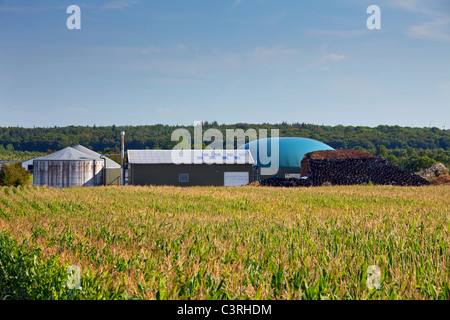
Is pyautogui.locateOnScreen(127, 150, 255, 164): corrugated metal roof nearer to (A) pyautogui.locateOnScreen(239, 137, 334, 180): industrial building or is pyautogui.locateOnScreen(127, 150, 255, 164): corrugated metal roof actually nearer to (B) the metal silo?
(A) pyautogui.locateOnScreen(239, 137, 334, 180): industrial building

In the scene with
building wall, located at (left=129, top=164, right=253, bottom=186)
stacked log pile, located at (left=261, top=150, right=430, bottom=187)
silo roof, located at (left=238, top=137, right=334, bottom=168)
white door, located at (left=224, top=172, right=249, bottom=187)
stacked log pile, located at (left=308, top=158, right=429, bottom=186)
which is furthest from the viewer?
silo roof, located at (left=238, top=137, right=334, bottom=168)

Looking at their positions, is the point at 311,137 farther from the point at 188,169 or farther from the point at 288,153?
the point at 188,169

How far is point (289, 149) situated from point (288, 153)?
102cm

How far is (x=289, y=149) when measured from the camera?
2250 inches

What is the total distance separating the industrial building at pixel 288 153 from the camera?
54.1m

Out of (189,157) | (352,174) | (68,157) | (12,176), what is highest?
(189,157)

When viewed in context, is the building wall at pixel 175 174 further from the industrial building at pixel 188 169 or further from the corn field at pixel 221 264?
the corn field at pixel 221 264

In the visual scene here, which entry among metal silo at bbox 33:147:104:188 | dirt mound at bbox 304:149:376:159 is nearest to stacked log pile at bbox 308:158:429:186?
dirt mound at bbox 304:149:376:159

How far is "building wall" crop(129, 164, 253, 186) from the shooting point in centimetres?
4353

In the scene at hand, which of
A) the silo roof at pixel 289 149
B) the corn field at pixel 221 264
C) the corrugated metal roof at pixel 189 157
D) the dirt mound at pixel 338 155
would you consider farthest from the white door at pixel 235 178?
the corn field at pixel 221 264

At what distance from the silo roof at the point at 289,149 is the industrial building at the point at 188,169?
1026cm

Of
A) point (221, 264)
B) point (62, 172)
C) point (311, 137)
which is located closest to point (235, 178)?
point (62, 172)

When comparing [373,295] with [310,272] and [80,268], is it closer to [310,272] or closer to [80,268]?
[310,272]
